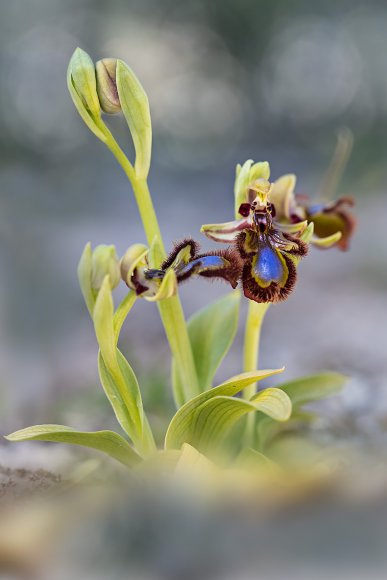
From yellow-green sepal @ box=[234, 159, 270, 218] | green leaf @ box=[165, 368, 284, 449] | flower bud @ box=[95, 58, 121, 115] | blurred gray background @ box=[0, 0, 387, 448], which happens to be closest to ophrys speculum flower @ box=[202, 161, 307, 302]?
yellow-green sepal @ box=[234, 159, 270, 218]

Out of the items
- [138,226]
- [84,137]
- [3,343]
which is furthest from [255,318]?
[84,137]

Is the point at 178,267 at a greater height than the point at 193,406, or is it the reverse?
the point at 178,267

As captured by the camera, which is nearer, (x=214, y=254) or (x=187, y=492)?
(x=187, y=492)

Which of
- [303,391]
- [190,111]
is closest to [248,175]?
[303,391]

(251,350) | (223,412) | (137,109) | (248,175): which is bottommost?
(223,412)

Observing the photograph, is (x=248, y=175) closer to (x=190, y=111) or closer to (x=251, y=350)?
(x=251, y=350)

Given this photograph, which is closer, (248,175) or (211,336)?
(248,175)

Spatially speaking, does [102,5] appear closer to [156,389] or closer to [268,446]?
[156,389]
